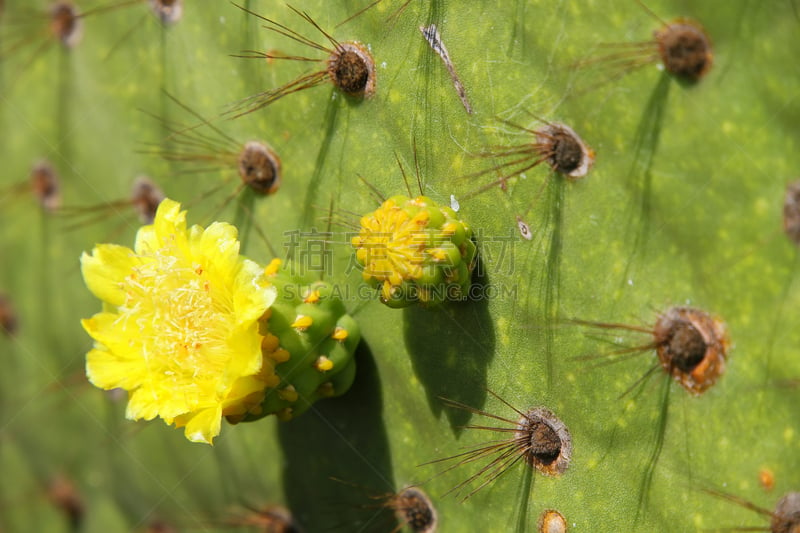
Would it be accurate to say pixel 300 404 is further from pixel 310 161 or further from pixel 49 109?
pixel 49 109

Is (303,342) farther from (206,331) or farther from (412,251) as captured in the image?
(412,251)

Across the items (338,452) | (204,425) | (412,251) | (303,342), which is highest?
(412,251)

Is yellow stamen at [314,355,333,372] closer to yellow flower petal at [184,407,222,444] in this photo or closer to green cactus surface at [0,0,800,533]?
green cactus surface at [0,0,800,533]

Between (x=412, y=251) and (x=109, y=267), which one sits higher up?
(x=412, y=251)

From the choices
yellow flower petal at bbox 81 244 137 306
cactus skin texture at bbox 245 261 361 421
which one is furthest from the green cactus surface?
yellow flower petal at bbox 81 244 137 306

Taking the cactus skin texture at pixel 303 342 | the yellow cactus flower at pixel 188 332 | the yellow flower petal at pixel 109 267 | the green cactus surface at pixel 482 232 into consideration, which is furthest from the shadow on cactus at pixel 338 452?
the yellow flower petal at pixel 109 267

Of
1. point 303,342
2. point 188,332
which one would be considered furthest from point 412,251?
point 188,332

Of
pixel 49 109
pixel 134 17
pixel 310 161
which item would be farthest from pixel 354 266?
pixel 49 109
